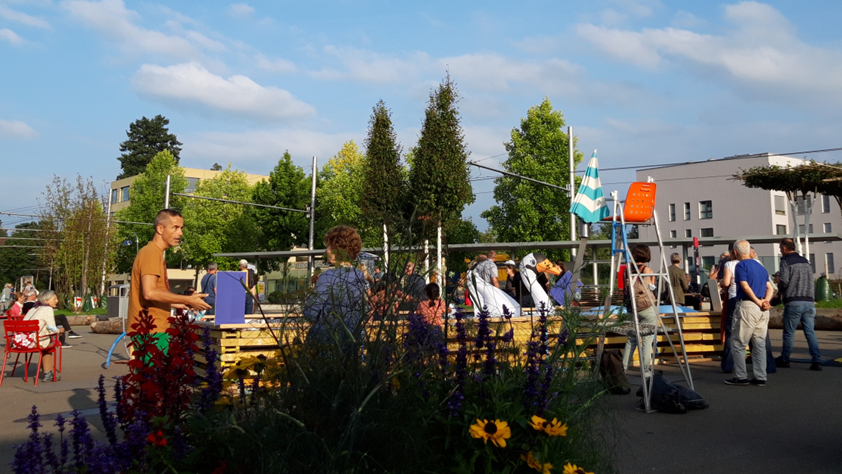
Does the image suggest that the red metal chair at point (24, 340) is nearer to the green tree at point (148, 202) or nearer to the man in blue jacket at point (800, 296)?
the man in blue jacket at point (800, 296)

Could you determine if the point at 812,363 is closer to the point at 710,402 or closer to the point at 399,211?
the point at 710,402

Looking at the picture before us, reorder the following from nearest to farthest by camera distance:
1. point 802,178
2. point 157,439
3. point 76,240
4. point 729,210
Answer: point 157,439 < point 802,178 < point 76,240 < point 729,210

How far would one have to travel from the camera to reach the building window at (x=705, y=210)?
73.7m

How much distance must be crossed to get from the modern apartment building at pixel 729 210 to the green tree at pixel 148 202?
45035mm

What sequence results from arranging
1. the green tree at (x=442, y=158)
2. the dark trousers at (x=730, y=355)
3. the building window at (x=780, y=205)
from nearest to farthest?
1. the dark trousers at (x=730, y=355)
2. the green tree at (x=442, y=158)
3. the building window at (x=780, y=205)

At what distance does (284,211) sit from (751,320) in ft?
149

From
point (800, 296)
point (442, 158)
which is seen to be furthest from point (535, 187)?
point (800, 296)

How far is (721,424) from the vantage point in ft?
22.5

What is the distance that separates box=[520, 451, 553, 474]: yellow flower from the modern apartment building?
65806 mm

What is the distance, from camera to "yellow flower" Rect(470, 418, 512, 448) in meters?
2.75

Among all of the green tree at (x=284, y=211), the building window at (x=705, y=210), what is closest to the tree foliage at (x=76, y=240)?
the green tree at (x=284, y=211)

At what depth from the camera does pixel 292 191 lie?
53.2 m

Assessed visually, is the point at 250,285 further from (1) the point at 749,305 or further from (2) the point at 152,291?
(1) the point at 749,305

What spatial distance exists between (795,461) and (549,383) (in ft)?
11.3
